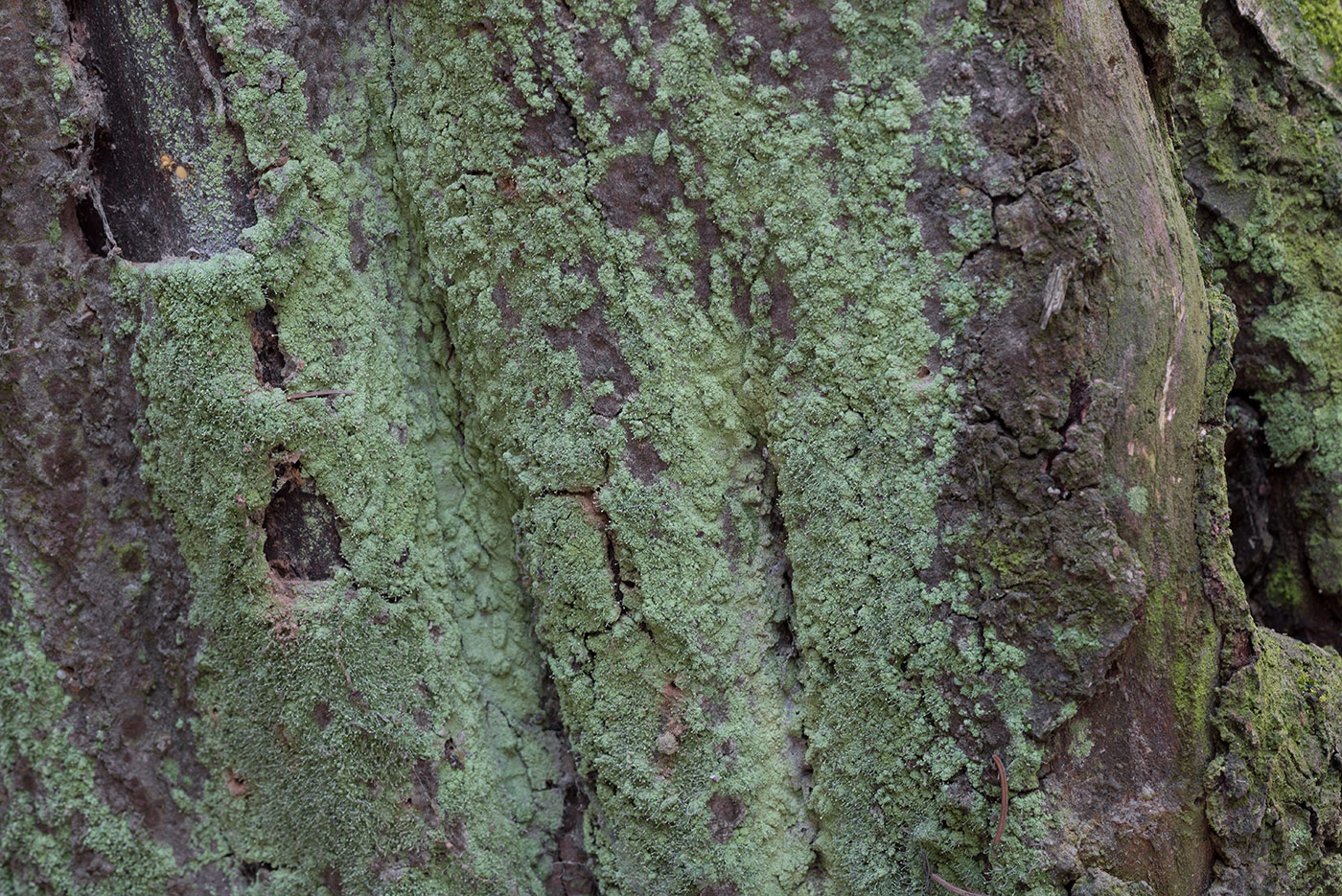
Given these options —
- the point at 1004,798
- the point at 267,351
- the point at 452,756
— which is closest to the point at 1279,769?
the point at 1004,798

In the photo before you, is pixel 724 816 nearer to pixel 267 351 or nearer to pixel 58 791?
pixel 267 351

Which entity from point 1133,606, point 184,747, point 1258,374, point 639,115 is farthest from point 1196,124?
point 184,747

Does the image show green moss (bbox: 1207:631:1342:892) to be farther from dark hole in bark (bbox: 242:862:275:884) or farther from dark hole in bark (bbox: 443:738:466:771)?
dark hole in bark (bbox: 242:862:275:884)

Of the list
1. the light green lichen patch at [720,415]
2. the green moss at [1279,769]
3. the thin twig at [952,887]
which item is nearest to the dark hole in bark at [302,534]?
the light green lichen patch at [720,415]

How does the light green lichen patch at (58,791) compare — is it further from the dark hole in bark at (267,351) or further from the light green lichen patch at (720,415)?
the light green lichen patch at (720,415)

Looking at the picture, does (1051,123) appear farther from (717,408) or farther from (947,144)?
(717,408)

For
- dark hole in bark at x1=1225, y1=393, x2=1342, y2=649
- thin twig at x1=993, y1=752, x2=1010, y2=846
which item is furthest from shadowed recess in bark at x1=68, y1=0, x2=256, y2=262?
dark hole in bark at x1=1225, y1=393, x2=1342, y2=649
